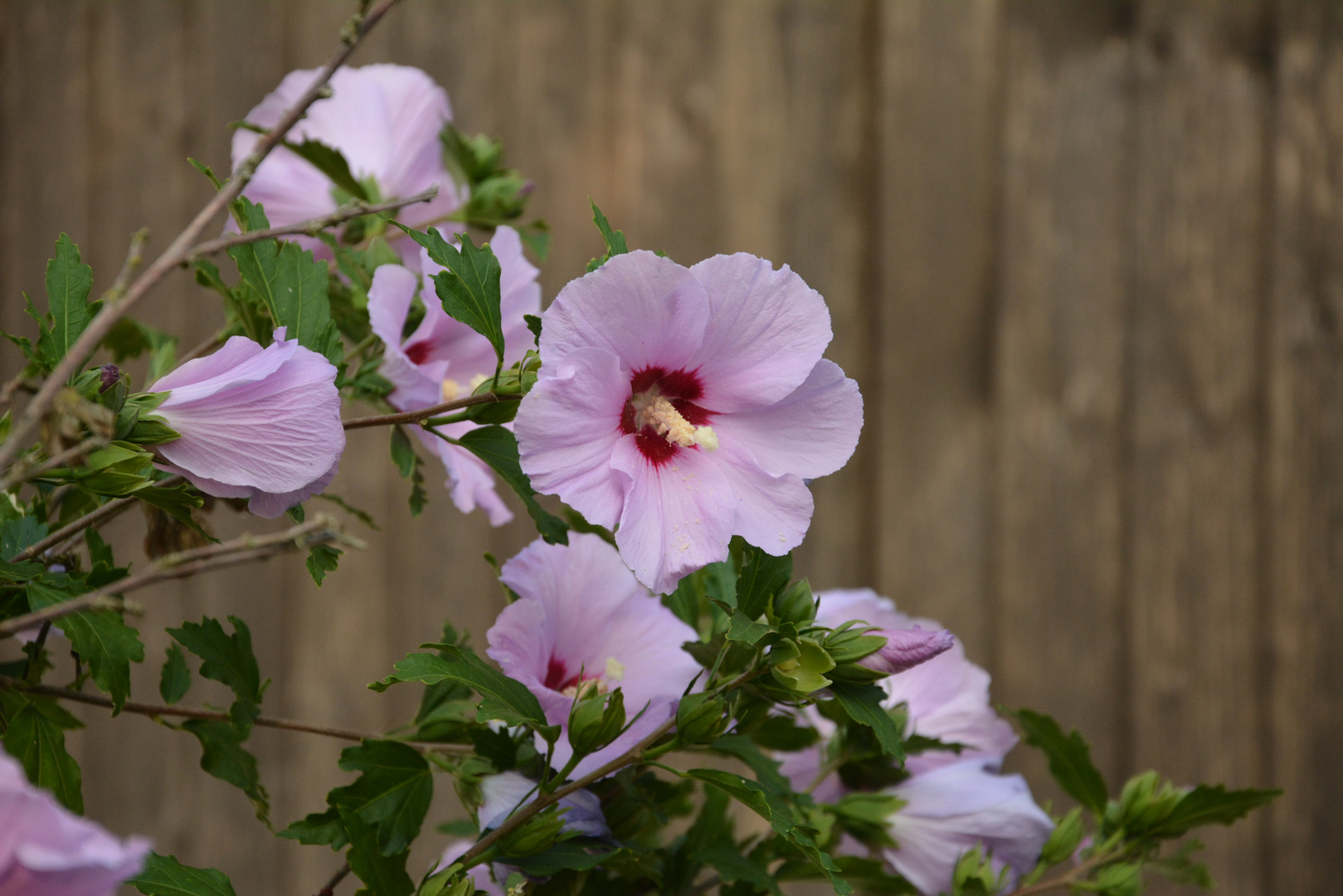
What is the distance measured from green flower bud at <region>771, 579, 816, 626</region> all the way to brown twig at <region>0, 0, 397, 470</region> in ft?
0.70

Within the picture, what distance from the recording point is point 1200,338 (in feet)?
4.33

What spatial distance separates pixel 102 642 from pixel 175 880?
9 cm

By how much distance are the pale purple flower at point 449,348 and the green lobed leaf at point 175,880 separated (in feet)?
0.51

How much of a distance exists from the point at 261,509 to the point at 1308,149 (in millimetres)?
1355

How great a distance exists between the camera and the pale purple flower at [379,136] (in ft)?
1.87

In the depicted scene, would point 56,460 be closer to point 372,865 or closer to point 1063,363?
point 372,865

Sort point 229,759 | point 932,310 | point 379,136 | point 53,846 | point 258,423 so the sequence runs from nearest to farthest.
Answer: point 53,846
point 258,423
point 229,759
point 379,136
point 932,310

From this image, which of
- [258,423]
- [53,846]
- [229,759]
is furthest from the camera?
[229,759]

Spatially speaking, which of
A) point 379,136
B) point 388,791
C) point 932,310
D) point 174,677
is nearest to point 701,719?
point 388,791

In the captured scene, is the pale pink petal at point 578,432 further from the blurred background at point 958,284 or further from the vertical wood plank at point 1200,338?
the vertical wood plank at point 1200,338

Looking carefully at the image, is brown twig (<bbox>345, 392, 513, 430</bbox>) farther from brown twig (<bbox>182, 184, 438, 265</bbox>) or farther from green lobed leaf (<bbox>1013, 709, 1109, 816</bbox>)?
green lobed leaf (<bbox>1013, 709, 1109, 816</bbox>)

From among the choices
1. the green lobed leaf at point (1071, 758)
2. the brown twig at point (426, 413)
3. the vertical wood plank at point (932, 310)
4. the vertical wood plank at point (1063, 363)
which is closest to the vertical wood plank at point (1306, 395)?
the vertical wood plank at point (1063, 363)

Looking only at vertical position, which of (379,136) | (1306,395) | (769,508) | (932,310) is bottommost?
(1306,395)

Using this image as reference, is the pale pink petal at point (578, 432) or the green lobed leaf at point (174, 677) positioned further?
the green lobed leaf at point (174, 677)
